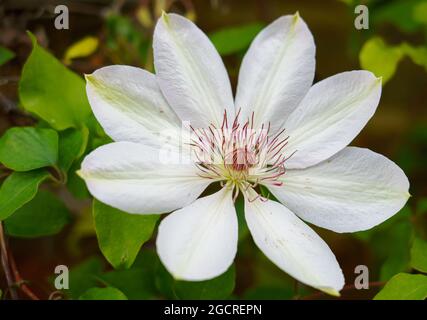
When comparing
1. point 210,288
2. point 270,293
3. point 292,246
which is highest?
point 292,246

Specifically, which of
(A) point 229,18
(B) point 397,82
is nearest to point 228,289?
(A) point 229,18

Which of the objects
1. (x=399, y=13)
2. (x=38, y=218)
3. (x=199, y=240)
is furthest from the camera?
(x=399, y=13)

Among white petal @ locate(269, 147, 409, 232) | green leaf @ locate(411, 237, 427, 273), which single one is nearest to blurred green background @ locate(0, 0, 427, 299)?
green leaf @ locate(411, 237, 427, 273)

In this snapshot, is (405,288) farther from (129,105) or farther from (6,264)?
(6,264)

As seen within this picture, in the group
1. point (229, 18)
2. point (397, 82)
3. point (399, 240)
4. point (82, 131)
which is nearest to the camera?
point (82, 131)

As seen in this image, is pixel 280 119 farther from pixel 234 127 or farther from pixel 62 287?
pixel 62 287

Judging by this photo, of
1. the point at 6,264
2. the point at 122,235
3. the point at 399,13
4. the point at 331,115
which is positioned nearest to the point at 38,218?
the point at 6,264
